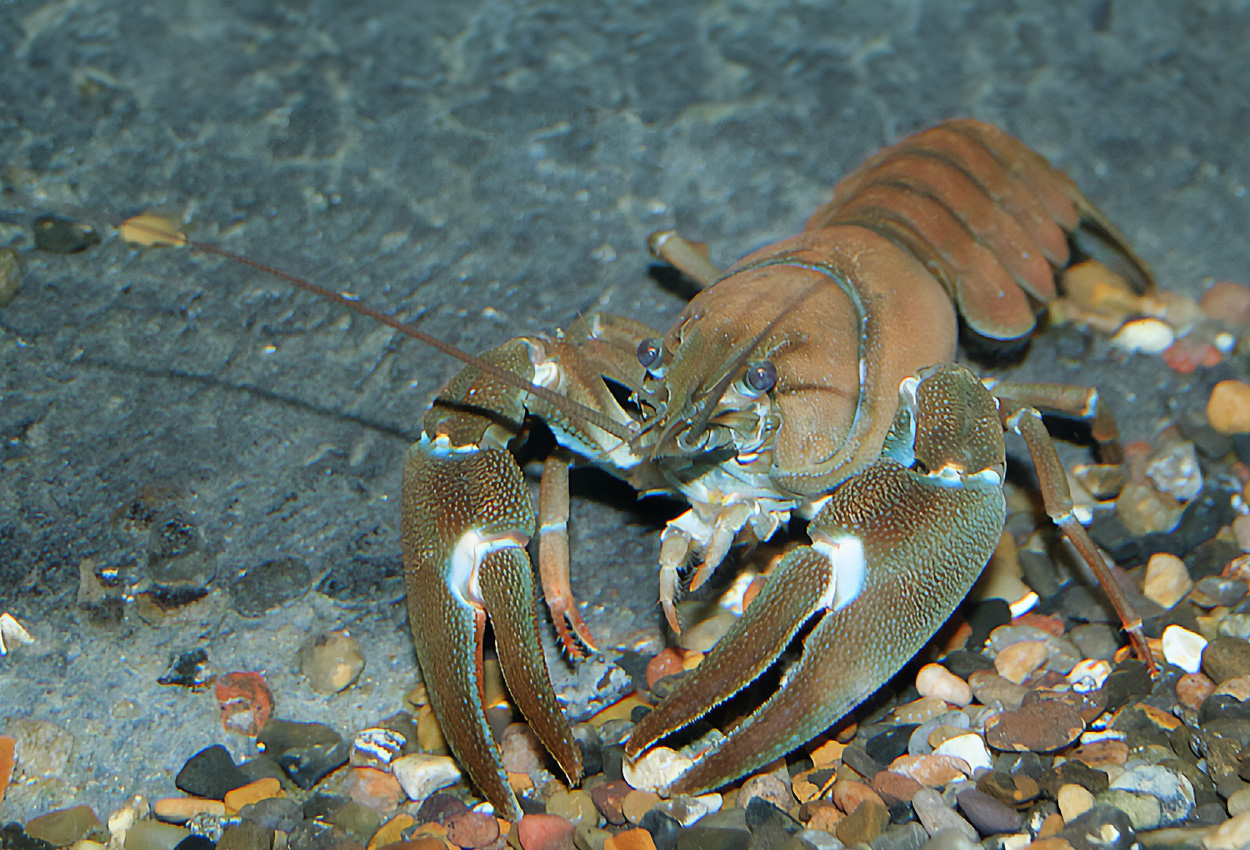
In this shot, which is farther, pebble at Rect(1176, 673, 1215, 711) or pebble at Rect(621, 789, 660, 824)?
pebble at Rect(1176, 673, 1215, 711)

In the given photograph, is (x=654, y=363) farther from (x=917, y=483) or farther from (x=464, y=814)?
(x=464, y=814)

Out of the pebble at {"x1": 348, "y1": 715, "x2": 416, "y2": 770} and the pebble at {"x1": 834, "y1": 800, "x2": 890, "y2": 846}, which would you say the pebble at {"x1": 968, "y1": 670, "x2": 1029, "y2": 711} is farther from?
the pebble at {"x1": 348, "y1": 715, "x2": 416, "y2": 770}

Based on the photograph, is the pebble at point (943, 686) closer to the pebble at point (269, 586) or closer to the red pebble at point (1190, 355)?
the pebble at point (269, 586)

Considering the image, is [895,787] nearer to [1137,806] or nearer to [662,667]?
[1137,806]

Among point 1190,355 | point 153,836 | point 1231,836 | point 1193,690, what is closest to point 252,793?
point 153,836

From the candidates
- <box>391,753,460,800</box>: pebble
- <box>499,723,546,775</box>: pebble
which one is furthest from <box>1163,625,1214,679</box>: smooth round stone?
<box>391,753,460,800</box>: pebble

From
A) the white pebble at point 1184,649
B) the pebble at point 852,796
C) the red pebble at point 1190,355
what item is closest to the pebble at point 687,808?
the pebble at point 852,796
